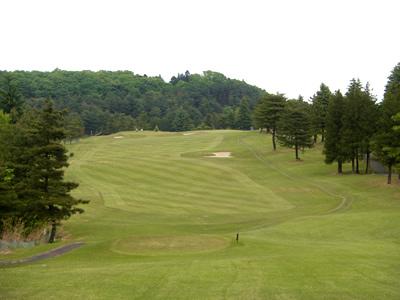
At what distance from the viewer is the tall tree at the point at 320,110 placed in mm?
85562

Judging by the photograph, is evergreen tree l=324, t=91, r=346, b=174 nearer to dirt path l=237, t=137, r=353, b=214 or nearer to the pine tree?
the pine tree

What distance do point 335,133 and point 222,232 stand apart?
34.8 meters

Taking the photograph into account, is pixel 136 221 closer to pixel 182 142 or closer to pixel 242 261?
pixel 242 261

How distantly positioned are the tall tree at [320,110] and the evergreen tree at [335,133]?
58.0 ft

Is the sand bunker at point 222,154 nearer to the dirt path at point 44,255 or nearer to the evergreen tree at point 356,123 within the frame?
the evergreen tree at point 356,123

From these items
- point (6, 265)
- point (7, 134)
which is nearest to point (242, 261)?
point (6, 265)

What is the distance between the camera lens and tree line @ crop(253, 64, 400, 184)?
5272cm

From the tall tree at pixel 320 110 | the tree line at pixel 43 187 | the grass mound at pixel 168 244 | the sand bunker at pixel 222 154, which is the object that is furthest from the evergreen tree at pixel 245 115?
the grass mound at pixel 168 244

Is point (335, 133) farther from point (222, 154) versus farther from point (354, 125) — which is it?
point (222, 154)

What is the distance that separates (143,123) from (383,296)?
557 ft

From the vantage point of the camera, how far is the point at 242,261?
20.5m

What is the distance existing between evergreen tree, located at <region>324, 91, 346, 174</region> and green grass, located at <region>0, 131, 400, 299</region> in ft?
10.4

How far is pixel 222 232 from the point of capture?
36469 millimetres

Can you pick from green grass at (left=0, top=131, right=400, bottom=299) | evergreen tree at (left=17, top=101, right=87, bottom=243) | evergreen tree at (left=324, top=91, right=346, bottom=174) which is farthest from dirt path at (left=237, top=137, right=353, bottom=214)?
evergreen tree at (left=17, top=101, right=87, bottom=243)
